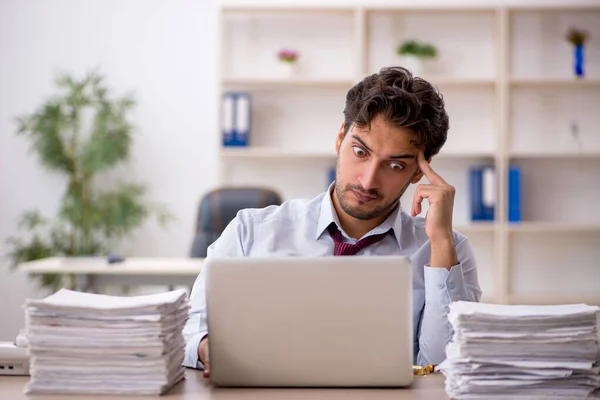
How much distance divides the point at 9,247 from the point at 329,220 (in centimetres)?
354

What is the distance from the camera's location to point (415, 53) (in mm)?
4633

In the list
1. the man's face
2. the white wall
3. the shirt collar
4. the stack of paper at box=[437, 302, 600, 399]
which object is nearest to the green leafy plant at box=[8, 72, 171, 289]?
the white wall

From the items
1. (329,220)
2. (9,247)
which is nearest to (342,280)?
(329,220)

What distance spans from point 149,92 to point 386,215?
126 inches

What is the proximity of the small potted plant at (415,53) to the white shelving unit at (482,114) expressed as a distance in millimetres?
114

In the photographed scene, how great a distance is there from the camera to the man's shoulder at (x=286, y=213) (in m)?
1.96

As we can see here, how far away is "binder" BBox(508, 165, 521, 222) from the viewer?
4534mm

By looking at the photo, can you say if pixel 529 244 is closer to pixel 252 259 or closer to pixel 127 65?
pixel 127 65

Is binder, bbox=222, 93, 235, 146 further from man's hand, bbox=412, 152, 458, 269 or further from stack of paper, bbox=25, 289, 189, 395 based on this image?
stack of paper, bbox=25, 289, 189, 395

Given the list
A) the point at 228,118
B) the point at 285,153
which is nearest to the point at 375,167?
the point at 285,153

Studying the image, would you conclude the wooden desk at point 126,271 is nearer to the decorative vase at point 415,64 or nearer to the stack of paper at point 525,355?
the decorative vase at point 415,64

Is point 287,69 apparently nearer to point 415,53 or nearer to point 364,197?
point 415,53

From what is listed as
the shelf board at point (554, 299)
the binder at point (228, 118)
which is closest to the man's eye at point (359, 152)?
the binder at point (228, 118)

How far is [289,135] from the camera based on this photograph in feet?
15.9
